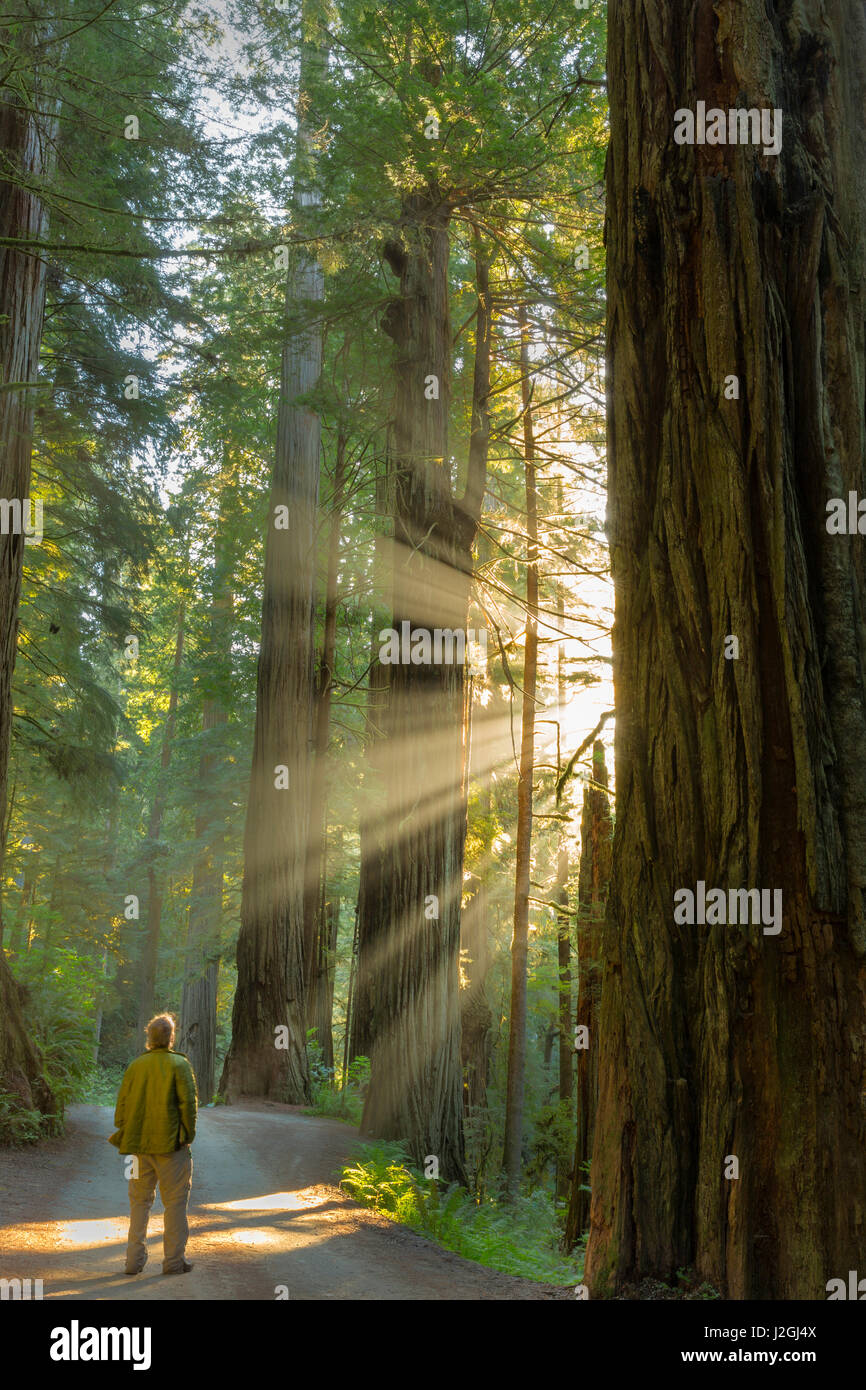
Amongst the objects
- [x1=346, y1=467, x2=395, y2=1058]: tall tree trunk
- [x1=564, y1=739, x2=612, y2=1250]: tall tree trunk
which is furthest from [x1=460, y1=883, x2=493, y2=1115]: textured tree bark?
[x1=564, y1=739, x2=612, y2=1250]: tall tree trunk

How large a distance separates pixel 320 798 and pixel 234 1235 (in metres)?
11.9

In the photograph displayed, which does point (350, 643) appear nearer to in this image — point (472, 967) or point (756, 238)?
point (472, 967)

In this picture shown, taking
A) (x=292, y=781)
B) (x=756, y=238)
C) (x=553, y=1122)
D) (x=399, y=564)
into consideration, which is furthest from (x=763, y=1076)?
(x=553, y=1122)

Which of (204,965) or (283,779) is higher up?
(283,779)

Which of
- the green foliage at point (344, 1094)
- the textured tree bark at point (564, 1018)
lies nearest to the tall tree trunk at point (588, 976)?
the green foliage at point (344, 1094)

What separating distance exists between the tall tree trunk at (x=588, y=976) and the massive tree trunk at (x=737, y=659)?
10.4 ft

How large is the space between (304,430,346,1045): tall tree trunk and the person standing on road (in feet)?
38.1

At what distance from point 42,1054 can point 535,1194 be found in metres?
11.1

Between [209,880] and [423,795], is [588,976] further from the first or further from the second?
[209,880]

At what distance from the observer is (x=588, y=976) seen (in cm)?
807

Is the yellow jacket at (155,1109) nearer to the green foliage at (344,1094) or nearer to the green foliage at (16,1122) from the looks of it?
the green foliage at (16,1122)

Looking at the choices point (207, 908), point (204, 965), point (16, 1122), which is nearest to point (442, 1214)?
point (16, 1122)

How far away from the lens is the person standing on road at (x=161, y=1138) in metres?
5.35

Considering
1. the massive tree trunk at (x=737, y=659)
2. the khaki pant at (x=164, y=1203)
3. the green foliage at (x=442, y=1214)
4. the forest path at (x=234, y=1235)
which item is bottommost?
the green foliage at (x=442, y=1214)
